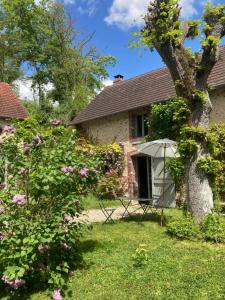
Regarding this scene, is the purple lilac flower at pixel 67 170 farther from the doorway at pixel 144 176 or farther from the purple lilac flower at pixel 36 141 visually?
the doorway at pixel 144 176

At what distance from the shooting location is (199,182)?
8336mm

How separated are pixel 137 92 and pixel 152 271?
1347 cm

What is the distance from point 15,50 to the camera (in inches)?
1384

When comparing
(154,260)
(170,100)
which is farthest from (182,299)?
(170,100)

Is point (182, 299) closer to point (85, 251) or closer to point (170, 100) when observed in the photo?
point (85, 251)

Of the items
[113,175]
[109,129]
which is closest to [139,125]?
[109,129]

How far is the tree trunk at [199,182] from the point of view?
826 centimetres

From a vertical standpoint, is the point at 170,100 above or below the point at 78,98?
below

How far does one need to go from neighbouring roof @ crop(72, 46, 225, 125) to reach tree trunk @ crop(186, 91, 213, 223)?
17.4ft

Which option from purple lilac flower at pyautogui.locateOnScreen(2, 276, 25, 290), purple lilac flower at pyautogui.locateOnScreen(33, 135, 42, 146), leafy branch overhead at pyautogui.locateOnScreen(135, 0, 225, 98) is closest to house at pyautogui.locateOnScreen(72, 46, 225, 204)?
leafy branch overhead at pyautogui.locateOnScreen(135, 0, 225, 98)

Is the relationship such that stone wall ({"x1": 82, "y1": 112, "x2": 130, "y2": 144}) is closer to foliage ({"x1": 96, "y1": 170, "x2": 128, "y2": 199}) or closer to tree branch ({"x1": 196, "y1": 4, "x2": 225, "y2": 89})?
foliage ({"x1": 96, "y1": 170, "x2": 128, "y2": 199})

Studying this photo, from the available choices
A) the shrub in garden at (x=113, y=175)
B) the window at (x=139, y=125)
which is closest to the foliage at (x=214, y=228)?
the shrub in garden at (x=113, y=175)

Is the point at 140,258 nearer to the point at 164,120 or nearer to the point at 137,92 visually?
the point at 164,120

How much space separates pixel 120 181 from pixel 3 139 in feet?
38.0
